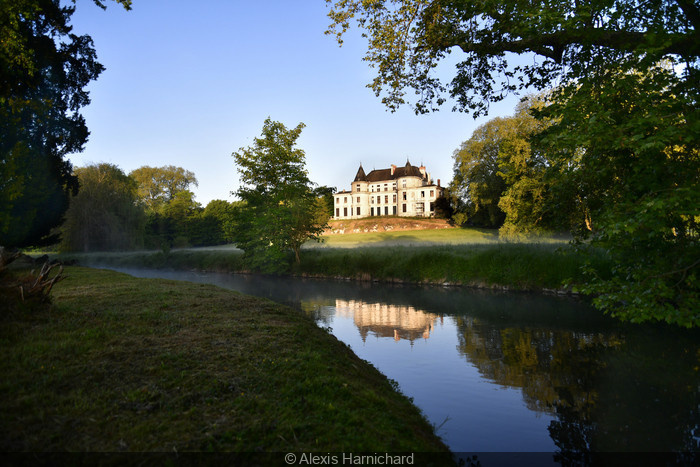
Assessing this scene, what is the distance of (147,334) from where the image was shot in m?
6.28

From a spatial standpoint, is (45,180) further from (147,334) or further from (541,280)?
(541,280)

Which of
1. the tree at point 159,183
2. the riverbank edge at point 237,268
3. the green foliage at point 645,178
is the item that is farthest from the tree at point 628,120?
the tree at point 159,183

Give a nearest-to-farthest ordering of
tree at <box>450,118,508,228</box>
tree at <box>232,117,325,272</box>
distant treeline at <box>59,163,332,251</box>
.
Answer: tree at <box>232,117,325,272</box>
distant treeline at <box>59,163,332,251</box>
tree at <box>450,118,508,228</box>

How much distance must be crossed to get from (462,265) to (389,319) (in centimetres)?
1103

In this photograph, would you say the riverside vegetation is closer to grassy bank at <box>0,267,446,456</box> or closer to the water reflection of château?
the water reflection of château

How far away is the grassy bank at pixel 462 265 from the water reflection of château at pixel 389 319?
242 inches

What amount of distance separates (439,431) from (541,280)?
17.5 m

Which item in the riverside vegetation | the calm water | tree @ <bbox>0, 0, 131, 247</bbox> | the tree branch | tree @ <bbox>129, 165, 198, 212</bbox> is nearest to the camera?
the calm water

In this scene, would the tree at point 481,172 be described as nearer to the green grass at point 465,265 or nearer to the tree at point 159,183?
the green grass at point 465,265

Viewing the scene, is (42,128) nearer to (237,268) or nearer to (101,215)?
(237,268)

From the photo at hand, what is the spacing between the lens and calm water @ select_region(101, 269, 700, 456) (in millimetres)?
6188

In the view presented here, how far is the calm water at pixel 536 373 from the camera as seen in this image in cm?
619

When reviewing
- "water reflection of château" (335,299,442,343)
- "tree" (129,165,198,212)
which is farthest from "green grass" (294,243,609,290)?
"tree" (129,165,198,212)

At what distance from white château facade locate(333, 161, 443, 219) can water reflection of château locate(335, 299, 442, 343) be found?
70516 mm
